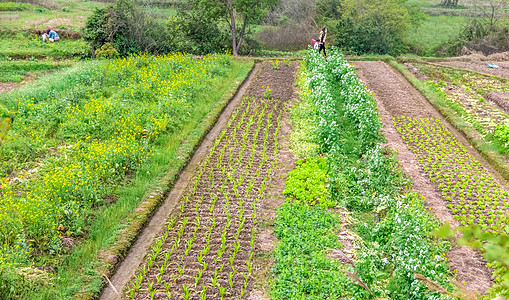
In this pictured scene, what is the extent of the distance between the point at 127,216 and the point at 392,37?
23642 millimetres

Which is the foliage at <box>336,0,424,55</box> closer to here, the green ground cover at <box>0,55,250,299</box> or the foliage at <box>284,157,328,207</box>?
the green ground cover at <box>0,55,250,299</box>

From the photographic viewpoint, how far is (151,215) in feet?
27.2

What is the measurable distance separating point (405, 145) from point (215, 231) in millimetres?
6618

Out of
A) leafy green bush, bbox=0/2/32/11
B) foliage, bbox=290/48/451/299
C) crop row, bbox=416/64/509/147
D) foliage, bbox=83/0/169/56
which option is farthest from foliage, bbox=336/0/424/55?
leafy green bush, bbox=0/2/32/11

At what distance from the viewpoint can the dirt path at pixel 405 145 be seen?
693cm

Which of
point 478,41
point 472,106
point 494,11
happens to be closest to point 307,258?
point 472,106

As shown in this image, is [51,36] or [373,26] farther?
[373,26]

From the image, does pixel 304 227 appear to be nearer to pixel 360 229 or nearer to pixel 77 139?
pixel 360 229

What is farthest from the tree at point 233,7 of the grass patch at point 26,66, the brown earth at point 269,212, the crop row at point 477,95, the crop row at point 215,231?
the crop row at point 215,231

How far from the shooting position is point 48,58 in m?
21.5

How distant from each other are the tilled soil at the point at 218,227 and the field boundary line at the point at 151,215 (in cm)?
18

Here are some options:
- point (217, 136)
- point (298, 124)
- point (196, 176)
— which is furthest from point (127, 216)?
point (298, 124)

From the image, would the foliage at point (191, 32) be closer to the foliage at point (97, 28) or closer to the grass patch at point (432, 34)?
the foliage at point (97, 28)

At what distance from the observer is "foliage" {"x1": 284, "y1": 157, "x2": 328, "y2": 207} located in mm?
8562
